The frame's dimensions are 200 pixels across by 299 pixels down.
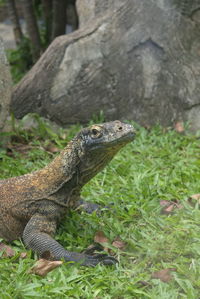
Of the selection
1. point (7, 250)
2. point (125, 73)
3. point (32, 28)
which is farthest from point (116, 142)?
point (32, 28)

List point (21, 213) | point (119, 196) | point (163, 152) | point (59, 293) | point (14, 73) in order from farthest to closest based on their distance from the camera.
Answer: point (14, 73), point (163, 152), point (119, 196), point (21, 213), point (59, 293)

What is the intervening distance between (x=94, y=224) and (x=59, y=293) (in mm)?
1199

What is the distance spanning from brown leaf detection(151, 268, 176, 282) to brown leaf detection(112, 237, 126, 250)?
0.55m

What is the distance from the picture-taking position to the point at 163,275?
3762mm

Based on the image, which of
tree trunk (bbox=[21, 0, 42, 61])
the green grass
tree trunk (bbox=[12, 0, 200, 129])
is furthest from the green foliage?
the green grass

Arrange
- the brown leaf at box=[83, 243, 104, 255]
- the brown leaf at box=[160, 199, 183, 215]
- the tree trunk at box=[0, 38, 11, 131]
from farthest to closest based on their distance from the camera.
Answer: the tree trunk at box=[0, 38, 11, 131], the brown leaf at box=[160, 199, 183, 215], the brown leaf at box=[83, 243, 104, 255]

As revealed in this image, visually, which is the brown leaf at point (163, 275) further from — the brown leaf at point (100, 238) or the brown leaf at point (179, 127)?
the brown leaf at point (179, 127)

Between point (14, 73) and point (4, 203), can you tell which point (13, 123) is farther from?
point (14, 73)

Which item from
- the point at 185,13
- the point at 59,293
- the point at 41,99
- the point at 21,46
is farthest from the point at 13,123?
the point at 21,46

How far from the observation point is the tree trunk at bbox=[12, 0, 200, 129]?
7.25 metres

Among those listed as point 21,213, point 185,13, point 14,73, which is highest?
point 185,13

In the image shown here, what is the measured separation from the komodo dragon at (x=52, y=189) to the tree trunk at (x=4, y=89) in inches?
65.5

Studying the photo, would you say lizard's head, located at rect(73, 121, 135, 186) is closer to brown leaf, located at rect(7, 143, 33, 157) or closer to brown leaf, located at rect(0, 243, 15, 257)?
brown leaf, located at rect(0, 243, 15, 257)

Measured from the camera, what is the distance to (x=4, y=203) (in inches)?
181
